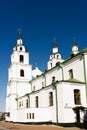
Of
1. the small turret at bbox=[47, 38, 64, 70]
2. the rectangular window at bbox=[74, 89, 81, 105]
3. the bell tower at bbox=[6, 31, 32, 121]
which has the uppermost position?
the small turret at bbox=[47, 38, 64, 70]

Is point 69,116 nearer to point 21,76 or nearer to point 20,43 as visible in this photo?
point 21,76

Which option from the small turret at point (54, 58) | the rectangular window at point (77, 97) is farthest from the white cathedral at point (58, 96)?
the small turret at point (54, 58)

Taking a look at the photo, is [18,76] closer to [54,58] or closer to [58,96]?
[54,58]

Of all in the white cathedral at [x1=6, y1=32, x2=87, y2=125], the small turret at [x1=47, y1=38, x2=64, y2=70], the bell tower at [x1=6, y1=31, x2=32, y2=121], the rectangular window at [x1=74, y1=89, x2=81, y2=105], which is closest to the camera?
the white cathedral at [x1=6, y1=32, x2=87, y2=125]

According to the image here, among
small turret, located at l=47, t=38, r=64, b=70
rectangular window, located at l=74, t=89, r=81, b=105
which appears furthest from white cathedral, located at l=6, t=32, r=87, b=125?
small turret, located at l=47, t=38, r=64, b=70

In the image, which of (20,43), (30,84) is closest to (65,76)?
(30,84)

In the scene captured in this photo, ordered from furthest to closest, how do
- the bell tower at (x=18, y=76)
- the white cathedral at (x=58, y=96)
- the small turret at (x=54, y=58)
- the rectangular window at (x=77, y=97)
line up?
the small turret at (x=54, y=58) → the bell tower at (x=18, y=76) → the rectangular window at (x=77, y=97) → the white cathedral at (x=58, y=96)

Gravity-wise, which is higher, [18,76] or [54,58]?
[54,58]

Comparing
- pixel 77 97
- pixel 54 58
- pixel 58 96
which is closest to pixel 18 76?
pixel 54 58

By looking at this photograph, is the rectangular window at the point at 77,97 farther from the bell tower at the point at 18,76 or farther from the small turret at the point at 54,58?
the small turret at the point at 54,58

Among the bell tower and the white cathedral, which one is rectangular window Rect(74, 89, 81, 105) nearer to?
the white cathedral

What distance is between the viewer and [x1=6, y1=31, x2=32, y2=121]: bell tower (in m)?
47.1

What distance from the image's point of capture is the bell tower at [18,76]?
47125mm

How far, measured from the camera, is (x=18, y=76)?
48.6 metres
